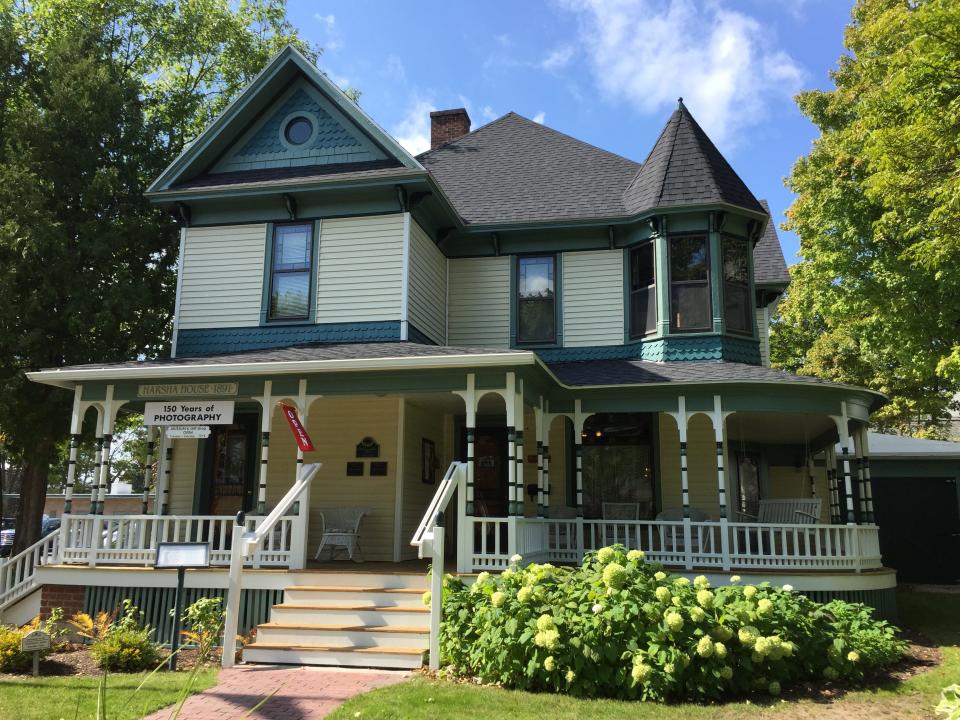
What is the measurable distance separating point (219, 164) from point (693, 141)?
887 centimetres

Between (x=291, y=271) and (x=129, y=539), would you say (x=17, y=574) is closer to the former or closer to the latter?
(x=129, y=539)

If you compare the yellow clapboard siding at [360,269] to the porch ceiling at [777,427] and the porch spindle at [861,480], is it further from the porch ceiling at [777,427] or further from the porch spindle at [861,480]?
the porch spindle at [861,480]

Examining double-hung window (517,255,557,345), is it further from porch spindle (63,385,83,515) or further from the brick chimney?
porch spindle (63,385,83,515)

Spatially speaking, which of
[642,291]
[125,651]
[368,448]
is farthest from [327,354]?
[642,291]

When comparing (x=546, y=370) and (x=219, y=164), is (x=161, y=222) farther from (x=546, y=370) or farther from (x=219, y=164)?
(x=546, y=370)

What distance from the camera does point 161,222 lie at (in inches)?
703

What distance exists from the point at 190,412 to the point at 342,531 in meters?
2.94

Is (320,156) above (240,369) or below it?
above

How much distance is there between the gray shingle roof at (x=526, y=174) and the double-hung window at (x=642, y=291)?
36.1 inches

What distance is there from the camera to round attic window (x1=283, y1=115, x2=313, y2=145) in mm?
14242

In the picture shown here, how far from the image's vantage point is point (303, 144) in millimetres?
14148

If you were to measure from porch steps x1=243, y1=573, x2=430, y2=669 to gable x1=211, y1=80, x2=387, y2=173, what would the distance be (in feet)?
24.0

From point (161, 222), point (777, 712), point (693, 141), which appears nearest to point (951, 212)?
point (693, 141)

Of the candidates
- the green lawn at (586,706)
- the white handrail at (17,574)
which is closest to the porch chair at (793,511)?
the green lawn at (586,706)
